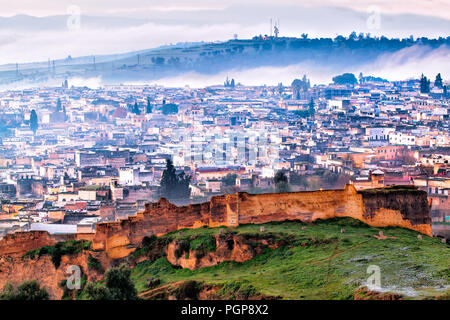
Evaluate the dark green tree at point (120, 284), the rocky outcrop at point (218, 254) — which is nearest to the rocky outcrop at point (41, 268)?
the rocky outcrop at point (218, 254)

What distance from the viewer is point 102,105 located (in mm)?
123438

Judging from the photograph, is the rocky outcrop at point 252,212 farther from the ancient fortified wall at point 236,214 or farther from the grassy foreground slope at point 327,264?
the grassy foreground slope at point 327,264

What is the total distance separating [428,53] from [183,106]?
39.6 metres

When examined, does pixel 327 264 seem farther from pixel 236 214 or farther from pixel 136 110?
pixel 136 110

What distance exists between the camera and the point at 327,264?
2077cm

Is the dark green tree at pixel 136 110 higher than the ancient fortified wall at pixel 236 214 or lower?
lower

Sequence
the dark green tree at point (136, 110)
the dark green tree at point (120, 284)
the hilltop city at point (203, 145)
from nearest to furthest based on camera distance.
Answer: the dark green tree at point (120, 284) < the hilltop city at point (203, 145) < the dark green tree at point (136, 110)

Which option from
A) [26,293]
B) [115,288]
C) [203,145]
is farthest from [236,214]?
[203,145]

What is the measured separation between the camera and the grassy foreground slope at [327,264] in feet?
62.2

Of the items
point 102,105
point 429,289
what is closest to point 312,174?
point 429,289

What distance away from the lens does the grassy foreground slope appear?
1895 cm

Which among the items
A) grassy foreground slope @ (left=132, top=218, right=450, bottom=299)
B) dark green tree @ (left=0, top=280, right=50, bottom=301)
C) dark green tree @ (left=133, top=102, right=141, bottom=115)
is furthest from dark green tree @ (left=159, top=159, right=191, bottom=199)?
dark green tree @ (left=133, top=102, right=141, bottom=115)
